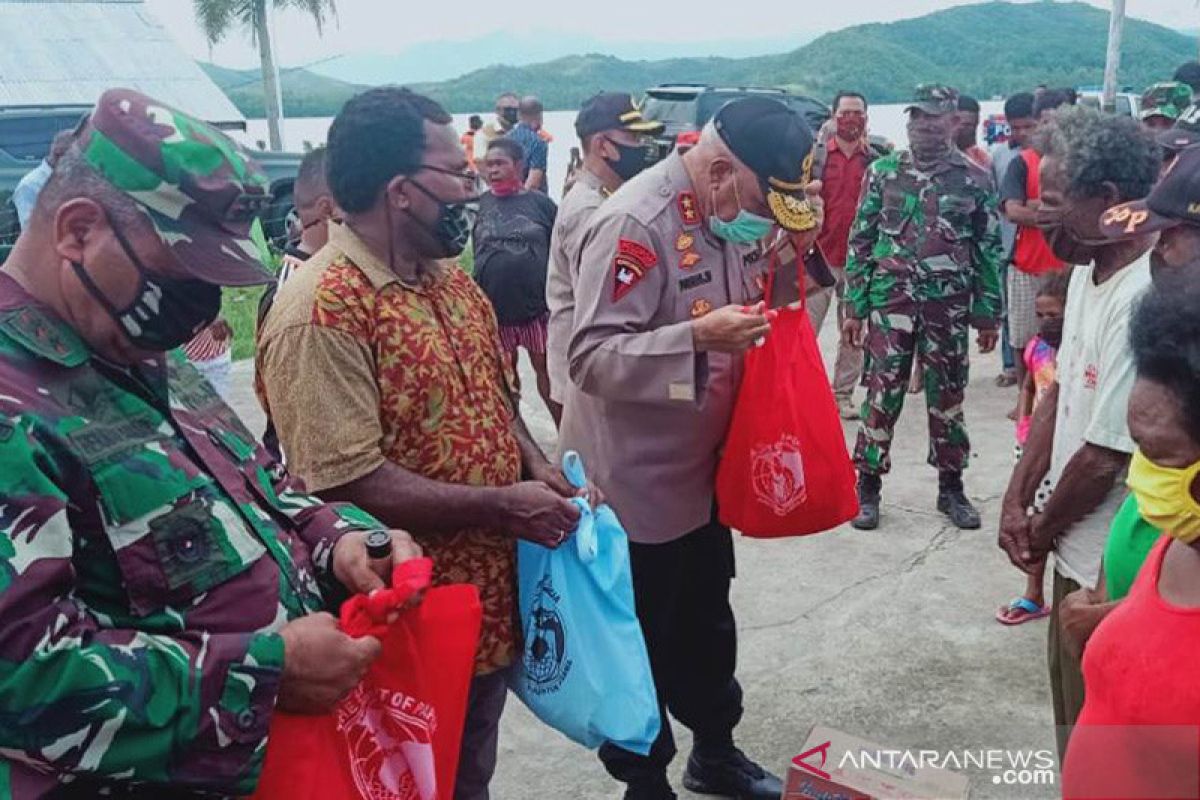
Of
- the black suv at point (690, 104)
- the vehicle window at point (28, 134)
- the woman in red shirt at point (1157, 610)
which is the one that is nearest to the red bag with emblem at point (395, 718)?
the woman in red shirt at point (1157, 610)

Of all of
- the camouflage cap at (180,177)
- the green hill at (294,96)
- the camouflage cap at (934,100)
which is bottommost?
the green hill at (294,96)

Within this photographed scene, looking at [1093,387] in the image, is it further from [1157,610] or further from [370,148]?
[370,148]

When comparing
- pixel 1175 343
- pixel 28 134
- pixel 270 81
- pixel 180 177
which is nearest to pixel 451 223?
pixel 180 177

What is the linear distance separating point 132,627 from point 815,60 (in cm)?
5029

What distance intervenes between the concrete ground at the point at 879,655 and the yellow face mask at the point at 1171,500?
193cm

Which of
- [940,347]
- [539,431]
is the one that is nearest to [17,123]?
[539,431]

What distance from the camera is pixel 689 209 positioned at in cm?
288

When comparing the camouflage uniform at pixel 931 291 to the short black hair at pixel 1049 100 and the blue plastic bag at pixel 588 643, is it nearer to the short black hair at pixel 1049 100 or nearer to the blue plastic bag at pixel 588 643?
the blue plastic bag at pixel 588 643

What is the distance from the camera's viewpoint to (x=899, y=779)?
223 centimetres

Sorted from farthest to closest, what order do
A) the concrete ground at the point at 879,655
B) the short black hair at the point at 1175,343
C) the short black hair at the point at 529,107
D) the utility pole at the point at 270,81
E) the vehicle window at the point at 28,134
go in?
the utility pole at the point at 270,81 < the short black hair at the point at 529,107 < the vehicle window at the point at 28,134 < the concrete ground at the point at 879,655 < the short black hair at the point at 1175,343

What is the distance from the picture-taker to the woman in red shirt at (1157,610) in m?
1.37

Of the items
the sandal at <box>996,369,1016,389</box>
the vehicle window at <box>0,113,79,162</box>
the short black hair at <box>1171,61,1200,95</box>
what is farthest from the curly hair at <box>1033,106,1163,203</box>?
the vehicle window at <box>0,113,79,162</box>

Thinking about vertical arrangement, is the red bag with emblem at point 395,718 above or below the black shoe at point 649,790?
above

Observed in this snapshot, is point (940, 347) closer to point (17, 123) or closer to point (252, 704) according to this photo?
point (252, 704)
